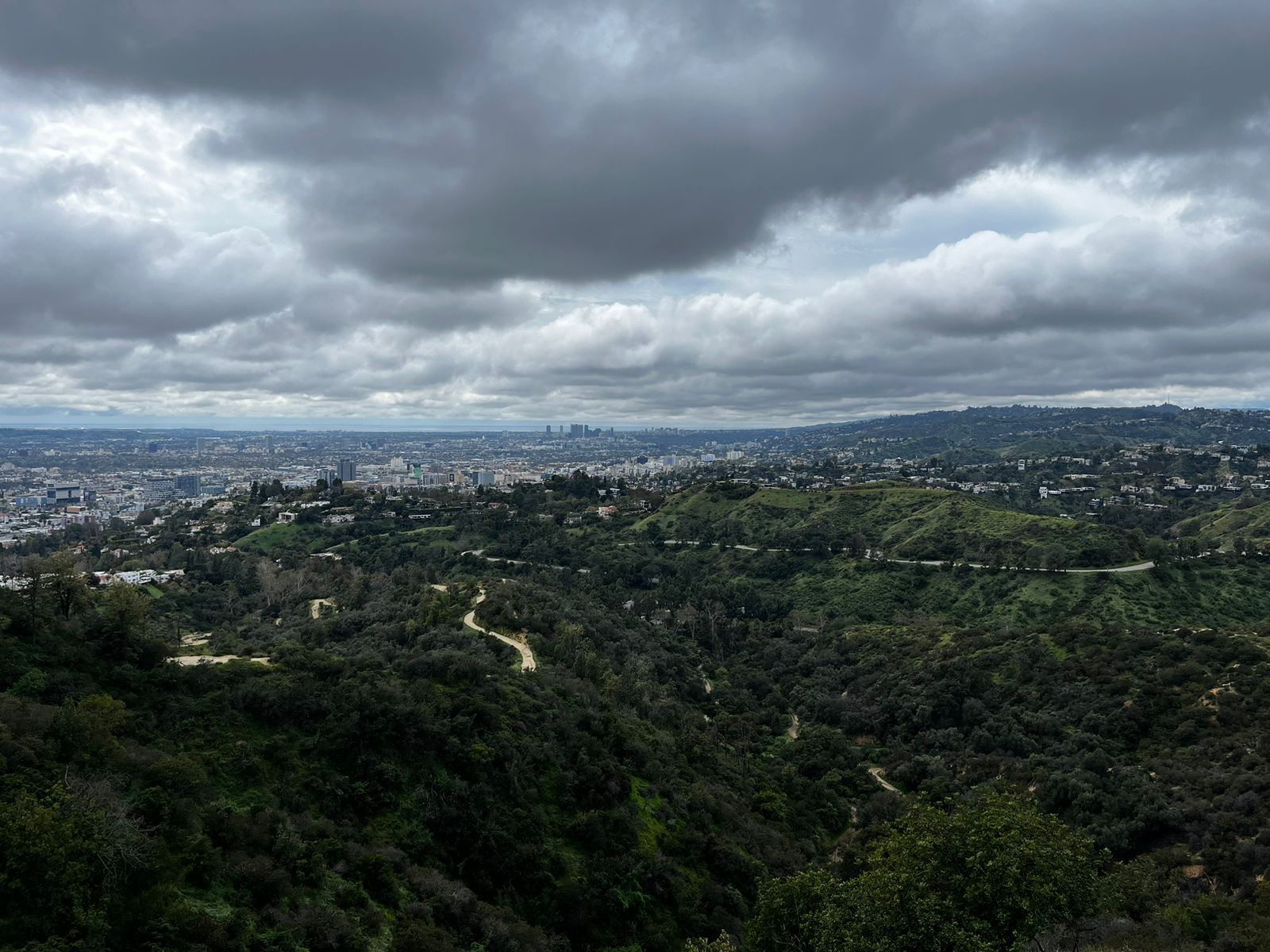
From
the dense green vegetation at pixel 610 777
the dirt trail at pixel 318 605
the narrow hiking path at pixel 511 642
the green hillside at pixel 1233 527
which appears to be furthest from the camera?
the green hillside at pixel 1233 527

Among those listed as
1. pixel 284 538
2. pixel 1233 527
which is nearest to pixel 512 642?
pixel 284 538

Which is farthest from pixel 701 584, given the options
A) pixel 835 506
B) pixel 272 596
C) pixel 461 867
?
pixel 461 867

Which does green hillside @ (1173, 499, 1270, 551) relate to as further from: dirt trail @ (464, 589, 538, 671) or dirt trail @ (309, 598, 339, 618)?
dirt trail @ (309, 598, 339, 618)

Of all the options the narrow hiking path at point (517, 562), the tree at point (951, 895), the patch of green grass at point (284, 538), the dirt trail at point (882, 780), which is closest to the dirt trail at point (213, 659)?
A: the tree at point (951, 895)

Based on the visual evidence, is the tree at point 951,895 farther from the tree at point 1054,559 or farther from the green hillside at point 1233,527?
the green hillside at point 1233,527

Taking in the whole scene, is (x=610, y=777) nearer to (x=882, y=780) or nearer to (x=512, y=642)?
(x=512, y=642)

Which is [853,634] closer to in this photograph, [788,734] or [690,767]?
[788,734]
